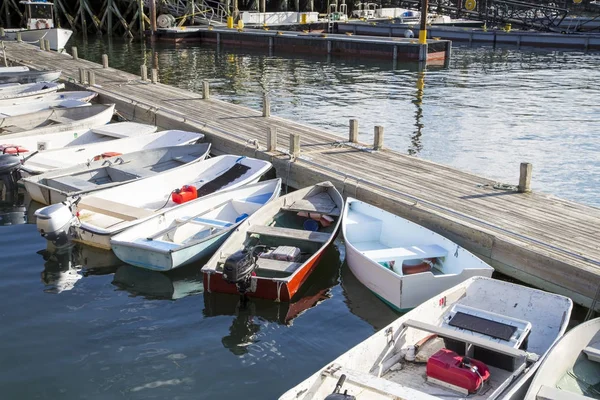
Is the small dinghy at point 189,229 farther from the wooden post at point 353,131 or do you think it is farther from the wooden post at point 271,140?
the wooden post at point 353,131

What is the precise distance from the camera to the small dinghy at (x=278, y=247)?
9.19 meters

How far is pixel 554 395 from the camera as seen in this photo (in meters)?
6.27

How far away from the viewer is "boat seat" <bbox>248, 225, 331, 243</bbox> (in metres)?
10.6

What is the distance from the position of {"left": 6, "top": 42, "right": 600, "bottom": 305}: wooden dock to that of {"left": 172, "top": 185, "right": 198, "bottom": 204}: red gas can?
2408mm

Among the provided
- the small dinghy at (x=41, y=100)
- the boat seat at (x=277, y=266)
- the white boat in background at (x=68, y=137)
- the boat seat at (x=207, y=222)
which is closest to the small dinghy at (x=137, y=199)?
the boat seat at (x=207, y=222)

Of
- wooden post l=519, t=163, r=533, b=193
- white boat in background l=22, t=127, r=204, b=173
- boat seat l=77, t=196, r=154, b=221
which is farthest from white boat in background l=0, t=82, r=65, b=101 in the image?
wooden post l=519, t=163, r=533, b=193

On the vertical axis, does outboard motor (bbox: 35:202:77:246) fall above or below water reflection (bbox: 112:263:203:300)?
above

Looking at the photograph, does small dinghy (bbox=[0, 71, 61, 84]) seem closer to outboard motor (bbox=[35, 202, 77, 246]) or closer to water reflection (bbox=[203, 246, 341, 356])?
outboard motor (bbox=[35, 202, 77, 246])

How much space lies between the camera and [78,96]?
69.9 ft

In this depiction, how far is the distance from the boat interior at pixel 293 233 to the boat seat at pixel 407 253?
934mm

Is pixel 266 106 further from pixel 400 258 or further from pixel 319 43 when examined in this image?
pixel 319 43

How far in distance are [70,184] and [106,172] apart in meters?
1.36

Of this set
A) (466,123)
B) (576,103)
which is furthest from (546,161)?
(576,103)

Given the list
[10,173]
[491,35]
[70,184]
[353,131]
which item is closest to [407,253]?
[353,131]
